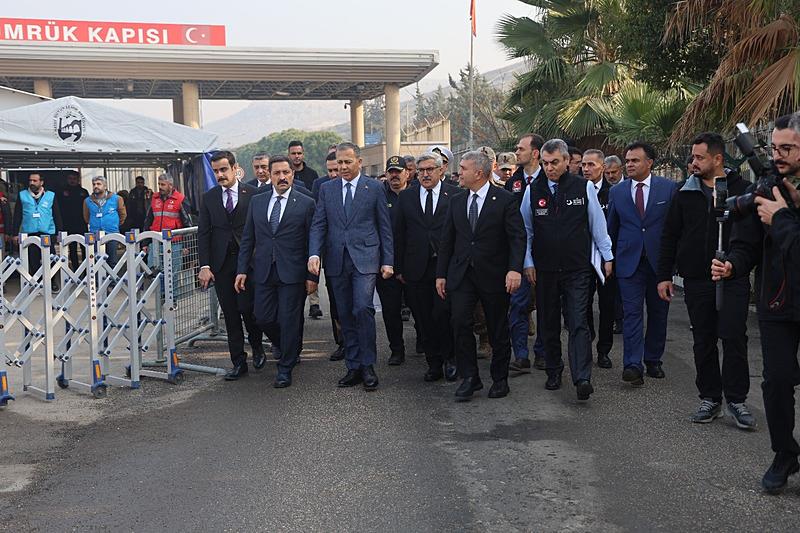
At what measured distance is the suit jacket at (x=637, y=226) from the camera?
775 centimetres

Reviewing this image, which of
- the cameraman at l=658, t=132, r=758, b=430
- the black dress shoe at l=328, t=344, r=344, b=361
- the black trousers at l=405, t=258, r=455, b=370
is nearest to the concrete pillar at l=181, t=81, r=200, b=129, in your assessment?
the black dress shoe at l=328, t=344, r=344, b=361

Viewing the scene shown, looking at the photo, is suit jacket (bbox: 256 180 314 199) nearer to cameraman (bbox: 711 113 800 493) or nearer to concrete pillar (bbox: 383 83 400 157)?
cameraman (bbox: 711 113 800 493)

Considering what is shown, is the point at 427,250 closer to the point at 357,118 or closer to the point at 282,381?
the point at 282,381

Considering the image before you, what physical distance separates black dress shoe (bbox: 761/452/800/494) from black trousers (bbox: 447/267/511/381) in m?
2.66

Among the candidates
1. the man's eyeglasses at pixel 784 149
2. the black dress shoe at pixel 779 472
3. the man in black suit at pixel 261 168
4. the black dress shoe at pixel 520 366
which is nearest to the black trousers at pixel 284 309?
the black dress shoe at pixel 520 366

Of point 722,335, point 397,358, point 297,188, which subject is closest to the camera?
point 722,335

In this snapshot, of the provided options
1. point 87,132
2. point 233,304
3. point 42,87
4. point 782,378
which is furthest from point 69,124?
point 42,87

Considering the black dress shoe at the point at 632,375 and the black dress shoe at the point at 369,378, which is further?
the black dress shoe at the point at 369,378

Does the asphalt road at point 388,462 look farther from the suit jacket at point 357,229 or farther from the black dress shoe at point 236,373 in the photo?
the suit jacket at point 357,229

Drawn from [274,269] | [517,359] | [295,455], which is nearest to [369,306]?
[274,269]

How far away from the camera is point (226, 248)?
27.5 feet

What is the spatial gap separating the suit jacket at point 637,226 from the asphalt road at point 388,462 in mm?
1084

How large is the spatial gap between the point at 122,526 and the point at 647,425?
12.0 ft

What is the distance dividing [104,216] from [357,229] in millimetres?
9754
